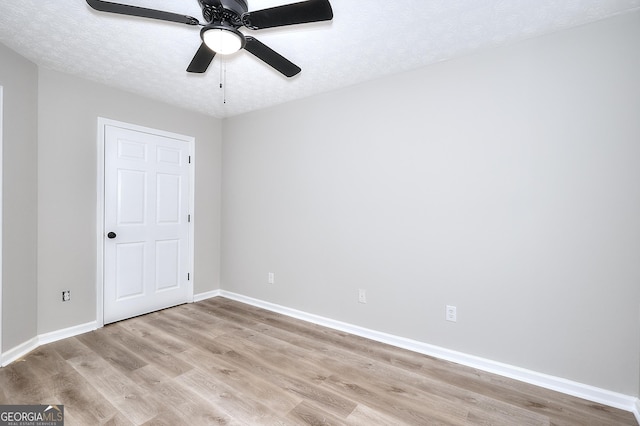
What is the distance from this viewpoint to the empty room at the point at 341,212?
191 cm

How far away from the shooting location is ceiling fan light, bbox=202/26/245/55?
162 centimetres

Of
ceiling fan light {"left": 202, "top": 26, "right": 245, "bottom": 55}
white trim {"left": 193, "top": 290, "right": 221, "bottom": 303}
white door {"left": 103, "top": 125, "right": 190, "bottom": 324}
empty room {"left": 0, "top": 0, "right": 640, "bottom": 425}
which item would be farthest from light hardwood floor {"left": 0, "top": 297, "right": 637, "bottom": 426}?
ceiling fan light {"left": 202, "top": 26, "right": 245, "bottom": 55}

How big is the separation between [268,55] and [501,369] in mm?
2783

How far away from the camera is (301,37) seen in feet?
7.28

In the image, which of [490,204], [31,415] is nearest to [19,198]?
[31,415]

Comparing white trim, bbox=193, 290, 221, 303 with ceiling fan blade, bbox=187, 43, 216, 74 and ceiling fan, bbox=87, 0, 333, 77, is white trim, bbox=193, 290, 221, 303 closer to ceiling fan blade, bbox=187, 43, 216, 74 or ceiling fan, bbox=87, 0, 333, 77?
ceiling fan blade, bbox=187, 43, 216, 74

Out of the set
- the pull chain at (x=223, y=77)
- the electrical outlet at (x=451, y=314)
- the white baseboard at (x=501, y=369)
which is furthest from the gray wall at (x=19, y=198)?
the electrical outlet at (x=451, y=314)

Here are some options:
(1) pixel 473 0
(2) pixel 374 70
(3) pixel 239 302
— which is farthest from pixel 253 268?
(1) pixel 473 0

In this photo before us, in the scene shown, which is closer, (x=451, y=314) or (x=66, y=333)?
(x=451, y=314)

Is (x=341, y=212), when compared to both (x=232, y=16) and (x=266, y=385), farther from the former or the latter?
(x=232, y=16)

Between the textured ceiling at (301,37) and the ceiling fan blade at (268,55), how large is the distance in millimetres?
297

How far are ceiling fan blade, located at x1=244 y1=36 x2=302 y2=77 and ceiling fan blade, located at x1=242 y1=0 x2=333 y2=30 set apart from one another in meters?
0.14

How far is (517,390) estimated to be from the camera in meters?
2.10

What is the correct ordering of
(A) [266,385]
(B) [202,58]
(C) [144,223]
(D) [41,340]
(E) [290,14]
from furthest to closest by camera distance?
(C) [144,223] < (D) [41,340] < (A) [266,385] < (B) [202,58] < (E) [290,14]
